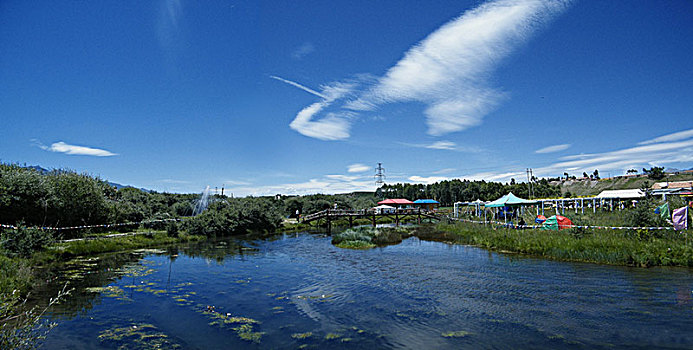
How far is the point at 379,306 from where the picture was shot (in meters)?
11.8

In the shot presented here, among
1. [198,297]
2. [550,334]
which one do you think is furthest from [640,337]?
[198,297]

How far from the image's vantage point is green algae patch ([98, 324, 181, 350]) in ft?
28.2

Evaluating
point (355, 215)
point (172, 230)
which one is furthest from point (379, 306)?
point (355, 215)

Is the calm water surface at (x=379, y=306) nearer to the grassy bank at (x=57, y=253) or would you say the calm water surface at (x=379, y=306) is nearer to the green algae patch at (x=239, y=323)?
the green algae patch at (x=239, y=323)

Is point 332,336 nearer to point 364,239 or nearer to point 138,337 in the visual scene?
point 138,337

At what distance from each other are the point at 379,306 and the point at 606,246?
1267cm

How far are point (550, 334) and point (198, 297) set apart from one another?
11287 mm

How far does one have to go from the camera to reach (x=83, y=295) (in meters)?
13.1

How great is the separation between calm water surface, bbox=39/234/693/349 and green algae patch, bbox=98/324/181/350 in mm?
31

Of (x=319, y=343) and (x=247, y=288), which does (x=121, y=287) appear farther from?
(x=319, y=343)

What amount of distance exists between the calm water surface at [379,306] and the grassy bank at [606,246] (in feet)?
3.37

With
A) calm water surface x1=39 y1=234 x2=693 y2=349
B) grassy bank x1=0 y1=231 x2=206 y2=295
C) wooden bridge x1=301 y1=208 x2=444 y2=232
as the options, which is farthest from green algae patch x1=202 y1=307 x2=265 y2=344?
wooden bridge x1=301 y1=208 x2=444 y2=232

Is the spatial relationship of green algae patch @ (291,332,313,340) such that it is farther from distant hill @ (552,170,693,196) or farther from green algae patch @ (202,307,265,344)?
distant hill @ (552,170,693,196)

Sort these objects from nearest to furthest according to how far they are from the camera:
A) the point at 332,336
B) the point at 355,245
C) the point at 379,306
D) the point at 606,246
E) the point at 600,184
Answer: the point at 332,336
the point at 379,306
the point at 606,246
the point at 355,245
the point at 600,184
